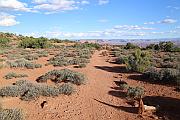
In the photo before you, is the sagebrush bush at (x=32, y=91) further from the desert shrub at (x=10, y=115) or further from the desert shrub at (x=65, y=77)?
the desert shrub at (x=10, y=115)

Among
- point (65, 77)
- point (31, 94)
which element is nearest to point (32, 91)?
point (31, 94)

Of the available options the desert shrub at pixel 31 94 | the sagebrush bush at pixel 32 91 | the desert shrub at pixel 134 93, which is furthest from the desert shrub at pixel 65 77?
the desert shrub at pixel 134 93

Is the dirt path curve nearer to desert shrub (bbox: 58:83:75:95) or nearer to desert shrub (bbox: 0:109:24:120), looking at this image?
desert shrub (bbox: 58:83:75:95)

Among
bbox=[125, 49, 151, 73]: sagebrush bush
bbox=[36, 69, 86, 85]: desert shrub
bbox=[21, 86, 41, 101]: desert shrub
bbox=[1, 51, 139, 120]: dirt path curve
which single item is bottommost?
bbox=[1, 51, 139, 120]: dirt path curve

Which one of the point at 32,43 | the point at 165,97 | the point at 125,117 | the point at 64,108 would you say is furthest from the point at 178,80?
the point at 32,43

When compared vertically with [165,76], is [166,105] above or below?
below

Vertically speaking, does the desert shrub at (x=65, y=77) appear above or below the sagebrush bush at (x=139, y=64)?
below

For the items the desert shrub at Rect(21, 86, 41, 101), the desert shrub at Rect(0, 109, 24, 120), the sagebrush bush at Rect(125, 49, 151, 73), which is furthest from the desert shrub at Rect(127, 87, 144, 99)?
the sagebrush bush at Rect(125, 49, 151, 73)

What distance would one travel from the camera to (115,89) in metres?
14.6

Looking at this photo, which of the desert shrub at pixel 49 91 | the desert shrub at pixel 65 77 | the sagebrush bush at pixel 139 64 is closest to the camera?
the desert shrub at pixel 49 91

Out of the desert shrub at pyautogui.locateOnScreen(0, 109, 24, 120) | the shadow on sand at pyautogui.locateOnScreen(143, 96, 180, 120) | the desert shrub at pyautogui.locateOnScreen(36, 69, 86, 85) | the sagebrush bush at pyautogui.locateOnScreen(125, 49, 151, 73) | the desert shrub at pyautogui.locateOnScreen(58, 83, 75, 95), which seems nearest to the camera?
the desert shrub at pyautogui.locateOnScreen(0, 109, 24, 120)

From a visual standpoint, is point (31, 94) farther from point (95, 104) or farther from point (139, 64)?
point (139, 64)

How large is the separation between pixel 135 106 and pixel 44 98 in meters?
4.11

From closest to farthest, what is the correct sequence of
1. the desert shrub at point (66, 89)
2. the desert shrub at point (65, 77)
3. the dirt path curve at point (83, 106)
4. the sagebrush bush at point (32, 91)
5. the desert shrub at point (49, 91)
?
Result: 1. the dirt path curve at point (83, 106)
2. the sagebrush bush at point (32, 91)
3. the desert shrub at point (49, 91)
4. the desert shrub at point (66, 89)
5. the desert shrub at point (65, 77)
